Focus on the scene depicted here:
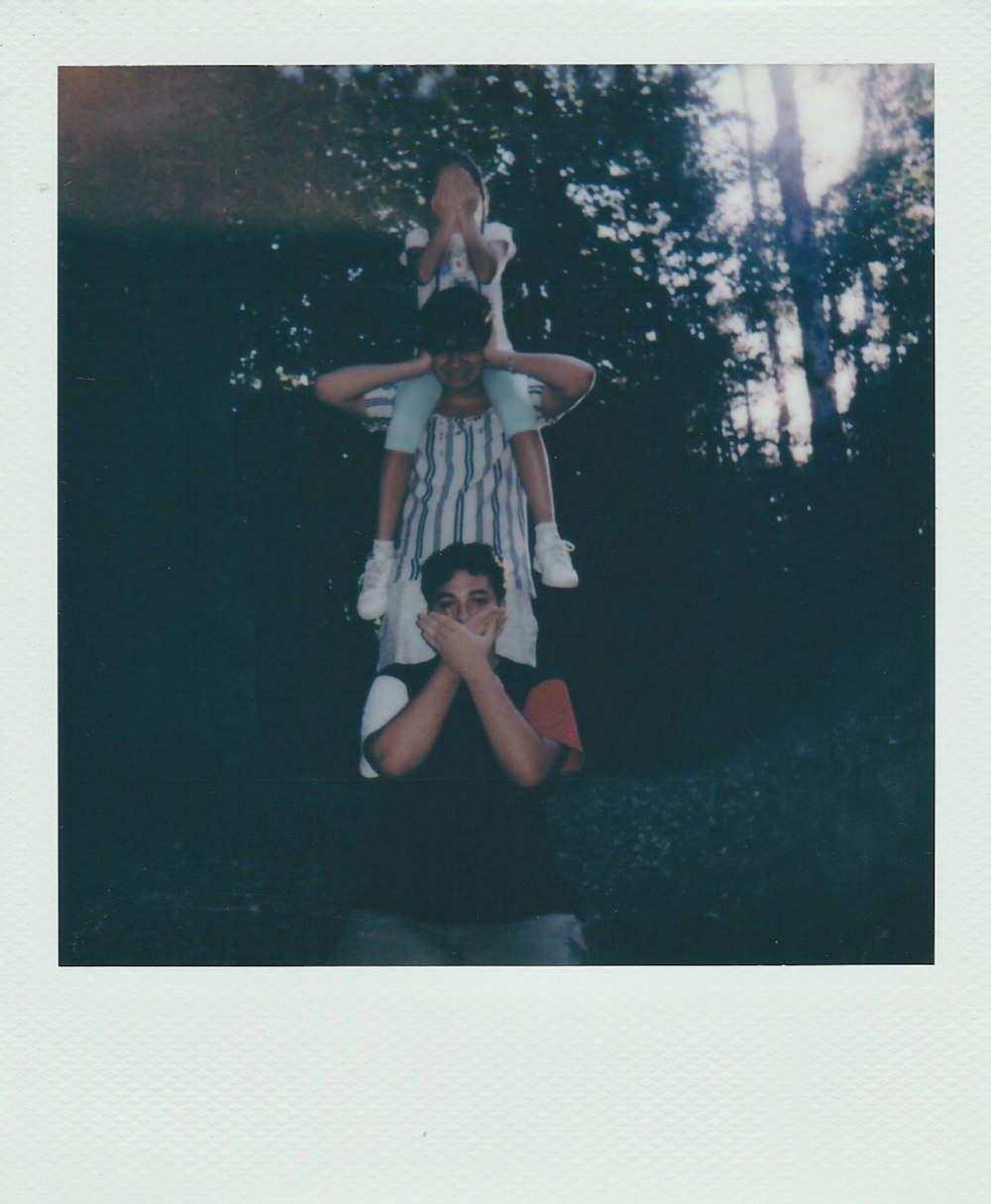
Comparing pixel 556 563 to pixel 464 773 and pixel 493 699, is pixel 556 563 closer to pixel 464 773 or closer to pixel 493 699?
pixel 493 699

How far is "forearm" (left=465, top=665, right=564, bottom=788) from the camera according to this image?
2.68 metres

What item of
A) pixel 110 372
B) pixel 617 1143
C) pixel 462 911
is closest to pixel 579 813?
pixel 462 911

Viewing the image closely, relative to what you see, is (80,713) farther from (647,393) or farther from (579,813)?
(647,393)

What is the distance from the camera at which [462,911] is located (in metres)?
2.66

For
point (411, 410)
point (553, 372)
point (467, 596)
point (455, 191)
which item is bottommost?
point (467, 596)

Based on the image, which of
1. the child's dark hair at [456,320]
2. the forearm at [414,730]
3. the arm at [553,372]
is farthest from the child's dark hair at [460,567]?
the child's dark hair at [456,320]

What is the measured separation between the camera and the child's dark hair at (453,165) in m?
2.66

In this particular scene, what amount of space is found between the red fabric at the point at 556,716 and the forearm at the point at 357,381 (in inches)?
35.3

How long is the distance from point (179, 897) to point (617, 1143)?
1.29 meters

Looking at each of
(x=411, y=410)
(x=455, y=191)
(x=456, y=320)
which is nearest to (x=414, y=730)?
(x=411, y=410)

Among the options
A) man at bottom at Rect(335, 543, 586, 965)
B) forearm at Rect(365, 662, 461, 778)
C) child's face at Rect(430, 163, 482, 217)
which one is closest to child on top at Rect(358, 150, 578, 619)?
child's face at Rect(430, 163, 482, 217)

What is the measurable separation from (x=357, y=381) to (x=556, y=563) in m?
0.72

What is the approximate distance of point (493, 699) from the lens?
2.69 metres

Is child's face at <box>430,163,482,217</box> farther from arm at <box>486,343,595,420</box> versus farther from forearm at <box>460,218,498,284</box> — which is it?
arm at <box>486,343,595,420</box>
